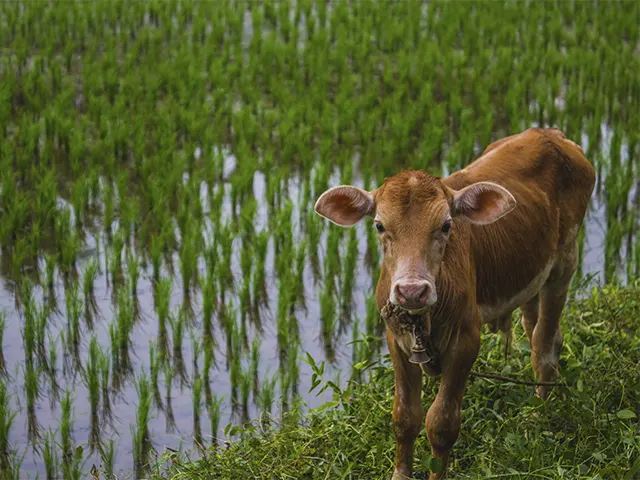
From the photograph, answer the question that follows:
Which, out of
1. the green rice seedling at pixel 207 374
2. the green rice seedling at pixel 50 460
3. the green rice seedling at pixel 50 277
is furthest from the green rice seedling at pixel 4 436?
the green rice seedling at pixel 50 277

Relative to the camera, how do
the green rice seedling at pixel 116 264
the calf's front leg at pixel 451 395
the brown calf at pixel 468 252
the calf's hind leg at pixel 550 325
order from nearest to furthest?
1. the brown calf at pixel 468 252
2. the calf's front leg at pixel 451 395
3. the calf's hind leg at pixel 550 325
4. the green rice seedling at pixel 116 264

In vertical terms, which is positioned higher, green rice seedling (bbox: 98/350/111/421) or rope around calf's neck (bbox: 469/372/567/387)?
rope around calf's neck (bbox: 469/372/567/387)

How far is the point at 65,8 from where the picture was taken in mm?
10203

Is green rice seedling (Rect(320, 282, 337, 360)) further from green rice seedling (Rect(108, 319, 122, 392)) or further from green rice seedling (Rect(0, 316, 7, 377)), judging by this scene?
green rice seedling (Rect(0, 316, 7, 377))

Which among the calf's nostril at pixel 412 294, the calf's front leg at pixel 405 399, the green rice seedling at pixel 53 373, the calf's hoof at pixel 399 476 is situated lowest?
the green rice seedling at pixel 53 373

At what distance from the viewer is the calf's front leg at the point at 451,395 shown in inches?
131

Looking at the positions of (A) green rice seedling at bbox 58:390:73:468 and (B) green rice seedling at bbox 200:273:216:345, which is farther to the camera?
(B) green rice seedling at bbox 200:273:216:345

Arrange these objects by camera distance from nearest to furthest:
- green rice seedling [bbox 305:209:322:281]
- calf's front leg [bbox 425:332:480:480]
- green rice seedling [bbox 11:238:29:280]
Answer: calf's front leg [bbox 425:332:480:480]
green rice seedling [bbox 11:238:29:280]
green rice seedling [bbox 305:209:322:281]

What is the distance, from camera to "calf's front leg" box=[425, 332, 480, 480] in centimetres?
332

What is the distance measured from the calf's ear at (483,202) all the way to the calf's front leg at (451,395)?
0.39 meters

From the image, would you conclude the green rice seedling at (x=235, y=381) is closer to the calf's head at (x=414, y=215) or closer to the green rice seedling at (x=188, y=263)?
the green rice seedling at (x=188, y=263)

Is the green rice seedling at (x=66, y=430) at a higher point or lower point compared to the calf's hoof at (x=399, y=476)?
lower

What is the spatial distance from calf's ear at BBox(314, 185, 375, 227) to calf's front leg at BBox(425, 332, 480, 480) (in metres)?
0.51

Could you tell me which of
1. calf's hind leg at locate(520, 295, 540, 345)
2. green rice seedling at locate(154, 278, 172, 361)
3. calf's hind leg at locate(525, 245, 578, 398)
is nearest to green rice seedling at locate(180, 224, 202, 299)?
green rice seedling at locate(154, 278, 172, 361)
